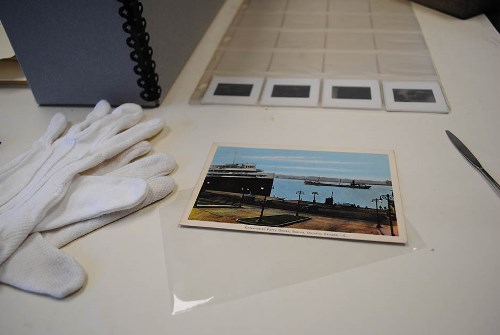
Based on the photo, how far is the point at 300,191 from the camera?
611 millimetres

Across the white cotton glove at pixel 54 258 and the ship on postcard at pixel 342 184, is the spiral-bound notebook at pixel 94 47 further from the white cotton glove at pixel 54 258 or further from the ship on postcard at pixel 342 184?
the ship on postcard at pixel 342 184

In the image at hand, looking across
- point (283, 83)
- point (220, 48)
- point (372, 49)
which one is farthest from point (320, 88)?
point (220, 48)

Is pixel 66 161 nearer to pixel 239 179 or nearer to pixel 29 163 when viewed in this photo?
pixel 29 163

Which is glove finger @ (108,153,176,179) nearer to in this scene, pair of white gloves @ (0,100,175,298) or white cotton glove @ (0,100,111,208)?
pair of white gloves @ (0,100,175,298)

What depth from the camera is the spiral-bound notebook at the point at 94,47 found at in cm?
74

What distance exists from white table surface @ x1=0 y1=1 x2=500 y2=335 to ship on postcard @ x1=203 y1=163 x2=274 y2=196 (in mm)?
37

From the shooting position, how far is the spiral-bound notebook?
2.42 ft

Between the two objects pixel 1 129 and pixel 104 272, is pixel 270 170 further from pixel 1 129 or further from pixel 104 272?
pixel 1 129

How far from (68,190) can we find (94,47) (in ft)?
1.11

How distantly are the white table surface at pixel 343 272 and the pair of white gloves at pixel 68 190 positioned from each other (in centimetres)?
2

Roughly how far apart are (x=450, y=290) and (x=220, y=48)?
833 mm

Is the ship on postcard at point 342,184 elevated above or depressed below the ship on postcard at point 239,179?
below

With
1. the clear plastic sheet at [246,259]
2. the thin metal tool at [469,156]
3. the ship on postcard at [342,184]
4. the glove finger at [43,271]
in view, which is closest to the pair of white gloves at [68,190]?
the glove finger at [43,271]

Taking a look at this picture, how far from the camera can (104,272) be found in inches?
20.3
